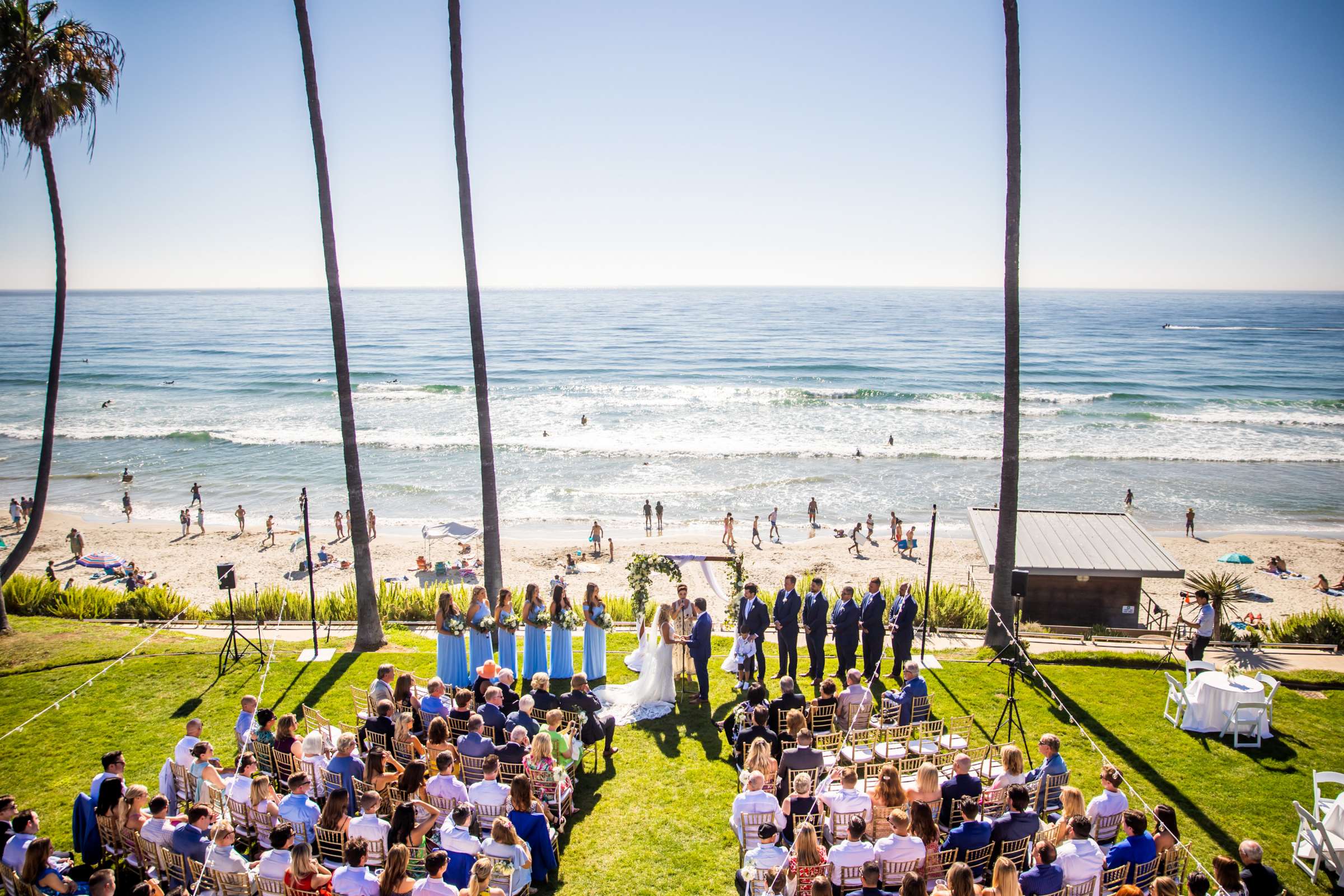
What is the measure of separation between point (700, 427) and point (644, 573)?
39911 millimetres

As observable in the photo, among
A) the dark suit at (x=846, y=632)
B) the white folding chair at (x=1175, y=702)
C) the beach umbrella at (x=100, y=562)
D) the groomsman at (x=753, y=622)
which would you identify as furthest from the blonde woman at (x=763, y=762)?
the beach umbrella at (x=100, y=562)

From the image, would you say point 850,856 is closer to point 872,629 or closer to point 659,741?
point 659,741

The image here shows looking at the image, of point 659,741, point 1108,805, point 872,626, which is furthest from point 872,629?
point 1108,805

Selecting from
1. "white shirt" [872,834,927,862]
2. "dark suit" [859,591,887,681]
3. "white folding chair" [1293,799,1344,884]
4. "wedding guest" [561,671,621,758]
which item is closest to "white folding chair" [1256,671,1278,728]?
"white folding chair" [1293,799,1344,884]

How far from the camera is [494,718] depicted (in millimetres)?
9180

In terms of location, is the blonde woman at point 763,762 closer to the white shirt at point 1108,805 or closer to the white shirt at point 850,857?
the white shirt at point 850,857

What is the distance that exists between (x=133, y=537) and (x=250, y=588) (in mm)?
10962

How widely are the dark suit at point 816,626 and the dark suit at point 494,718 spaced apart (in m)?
4.97

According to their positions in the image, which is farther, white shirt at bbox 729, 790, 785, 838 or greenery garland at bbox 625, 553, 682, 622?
greenery garland at bbox 625, 553, 682, 622

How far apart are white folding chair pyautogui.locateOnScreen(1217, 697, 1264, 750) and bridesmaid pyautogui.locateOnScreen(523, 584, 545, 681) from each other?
397 inches

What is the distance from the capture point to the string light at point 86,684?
1095cm

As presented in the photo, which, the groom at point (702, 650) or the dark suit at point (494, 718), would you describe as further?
the groom at point (702, 650)

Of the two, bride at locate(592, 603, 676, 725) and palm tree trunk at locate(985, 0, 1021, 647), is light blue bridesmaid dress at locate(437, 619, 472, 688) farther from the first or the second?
palm tree trunk at locate(985, 0, 1021, 647)

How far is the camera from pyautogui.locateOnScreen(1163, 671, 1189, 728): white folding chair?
11.2 meters
